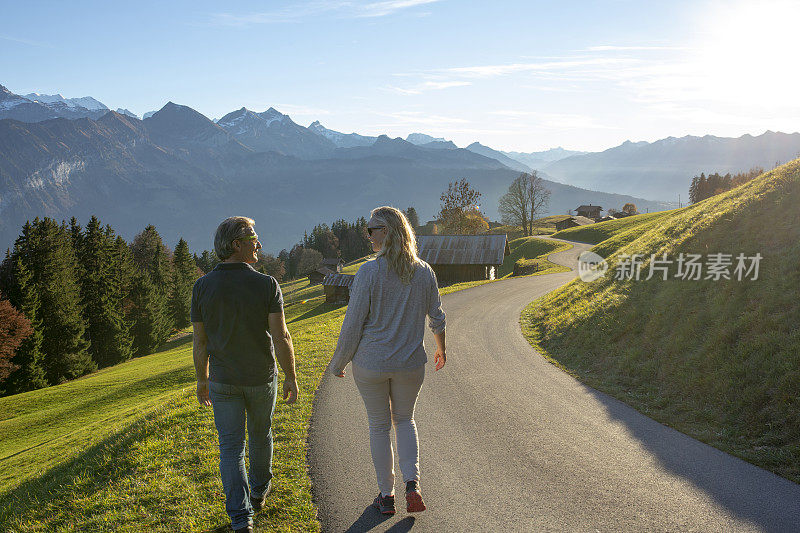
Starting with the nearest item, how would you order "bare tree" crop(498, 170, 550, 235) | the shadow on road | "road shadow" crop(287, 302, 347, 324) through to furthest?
the shadow on road < "road shadow" crop(287, 302, 347, 324) < "bare tree" crop(498, 170, 550, 235)

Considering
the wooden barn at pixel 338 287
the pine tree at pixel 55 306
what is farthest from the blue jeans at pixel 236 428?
the wooden barn at pixel 338 287

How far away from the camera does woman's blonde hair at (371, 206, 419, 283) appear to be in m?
4.45

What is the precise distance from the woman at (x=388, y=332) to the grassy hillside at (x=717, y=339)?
5.26 m

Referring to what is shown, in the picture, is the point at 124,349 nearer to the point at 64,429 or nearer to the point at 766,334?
the point at 64,429

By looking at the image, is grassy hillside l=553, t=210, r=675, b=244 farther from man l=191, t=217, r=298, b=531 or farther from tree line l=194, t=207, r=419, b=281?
man l=191, t=217, r=298, b=531

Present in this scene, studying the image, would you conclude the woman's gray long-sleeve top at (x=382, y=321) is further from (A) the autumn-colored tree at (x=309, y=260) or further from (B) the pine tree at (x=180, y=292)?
(A) the autumn-colored tree at (x=309, y=260)

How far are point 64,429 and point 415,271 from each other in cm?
2519

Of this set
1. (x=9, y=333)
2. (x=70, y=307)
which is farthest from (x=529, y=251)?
(x=9, y=333)

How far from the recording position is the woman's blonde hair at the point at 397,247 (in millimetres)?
4449

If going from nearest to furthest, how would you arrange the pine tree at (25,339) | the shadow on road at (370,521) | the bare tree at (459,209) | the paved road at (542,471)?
the shadow on road at (370,521), the paved road at (542,471), the pine tree at (25,339), the bare tree at (459,209)

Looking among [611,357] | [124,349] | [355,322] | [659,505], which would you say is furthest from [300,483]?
[124,349]

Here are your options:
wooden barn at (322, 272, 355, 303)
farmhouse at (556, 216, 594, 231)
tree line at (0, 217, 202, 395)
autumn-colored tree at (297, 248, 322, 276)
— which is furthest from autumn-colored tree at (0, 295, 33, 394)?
farmhouse at (556, 216, 594, 231)

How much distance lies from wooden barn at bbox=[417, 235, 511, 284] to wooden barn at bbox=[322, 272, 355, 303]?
12.6 meters

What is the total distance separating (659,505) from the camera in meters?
5.16
